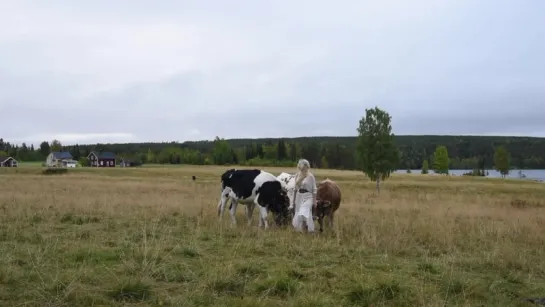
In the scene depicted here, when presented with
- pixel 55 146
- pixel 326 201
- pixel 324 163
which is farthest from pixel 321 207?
pixel 55 146

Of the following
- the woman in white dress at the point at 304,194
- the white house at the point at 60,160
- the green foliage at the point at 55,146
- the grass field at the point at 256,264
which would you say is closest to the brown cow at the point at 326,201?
the grass field at the point at 256,264

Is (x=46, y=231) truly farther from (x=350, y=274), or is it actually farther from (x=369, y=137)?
(x=369, y=137)

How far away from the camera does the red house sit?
129m

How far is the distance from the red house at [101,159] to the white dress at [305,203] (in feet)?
409

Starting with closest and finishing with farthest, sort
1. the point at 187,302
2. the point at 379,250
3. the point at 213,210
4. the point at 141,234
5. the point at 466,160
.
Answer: the point at 187,302 → the point at 379,250 → the point at 141,234 → the point at 213,210 → the point at 466,160

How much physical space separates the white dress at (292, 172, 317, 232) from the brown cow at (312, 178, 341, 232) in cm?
62

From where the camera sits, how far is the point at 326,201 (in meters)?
12.9

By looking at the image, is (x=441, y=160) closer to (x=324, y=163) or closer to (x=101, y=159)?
(x=324, y=163)

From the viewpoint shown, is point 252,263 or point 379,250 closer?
point 252,263

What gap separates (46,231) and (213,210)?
6.20 meters

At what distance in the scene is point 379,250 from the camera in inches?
376

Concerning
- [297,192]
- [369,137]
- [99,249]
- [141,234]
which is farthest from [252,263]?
[369,137]

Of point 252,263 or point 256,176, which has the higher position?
point 256,176

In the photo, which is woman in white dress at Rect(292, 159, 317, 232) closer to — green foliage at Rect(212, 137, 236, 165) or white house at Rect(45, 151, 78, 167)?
green foliage at Rect(212, 137, 236, 165)
